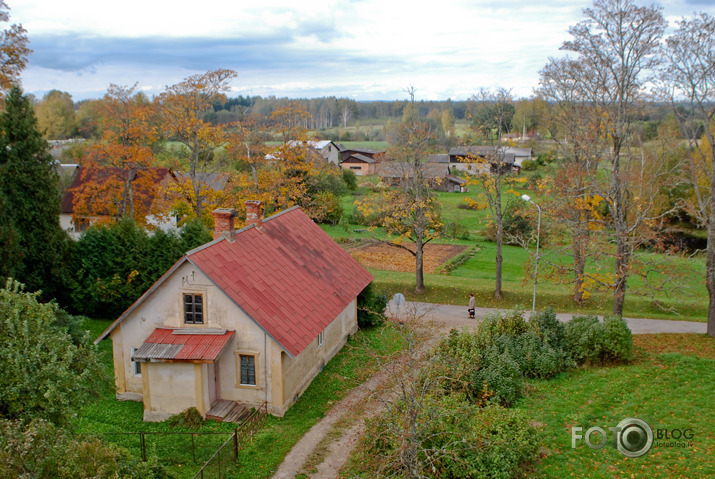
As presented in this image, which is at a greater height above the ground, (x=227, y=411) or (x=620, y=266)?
(x=620, y=266)

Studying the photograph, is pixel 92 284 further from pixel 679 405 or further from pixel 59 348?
pixel 679 405

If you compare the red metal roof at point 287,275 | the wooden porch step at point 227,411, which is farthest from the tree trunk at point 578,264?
the wooden porch step at point 227,411

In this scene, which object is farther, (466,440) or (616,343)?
(616,343)

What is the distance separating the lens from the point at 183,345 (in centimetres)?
1858

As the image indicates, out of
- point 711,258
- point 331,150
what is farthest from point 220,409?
point 331,150

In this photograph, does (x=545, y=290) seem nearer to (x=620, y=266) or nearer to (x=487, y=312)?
(x=487, y=312)

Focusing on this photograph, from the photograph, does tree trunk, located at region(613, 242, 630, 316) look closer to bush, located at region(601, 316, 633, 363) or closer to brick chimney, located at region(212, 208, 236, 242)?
bush, located at region(601, 316, 633, 363)

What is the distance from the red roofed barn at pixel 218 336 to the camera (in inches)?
727

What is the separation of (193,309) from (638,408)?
15086 millimetres

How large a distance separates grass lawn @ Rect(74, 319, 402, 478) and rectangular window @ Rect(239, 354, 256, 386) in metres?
1.47

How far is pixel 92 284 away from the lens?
89.9ft

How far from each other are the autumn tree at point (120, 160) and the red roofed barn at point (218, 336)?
1741 cm

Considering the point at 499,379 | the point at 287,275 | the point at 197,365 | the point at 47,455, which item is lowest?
the point at 499,379

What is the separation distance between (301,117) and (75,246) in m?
16.9
